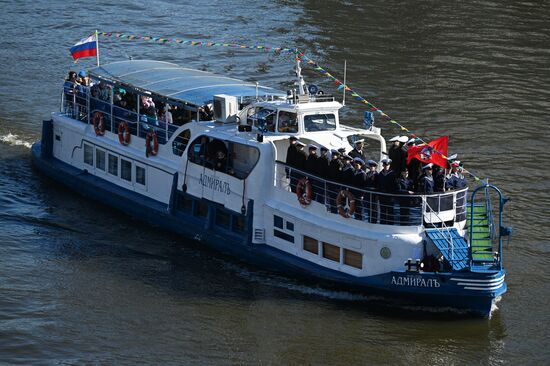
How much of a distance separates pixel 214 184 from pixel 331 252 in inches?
165

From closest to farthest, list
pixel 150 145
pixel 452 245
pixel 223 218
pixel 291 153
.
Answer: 1. pixel 452 245
2. pixel 291 153
3. pixel 223 218
4. pixel 150 145

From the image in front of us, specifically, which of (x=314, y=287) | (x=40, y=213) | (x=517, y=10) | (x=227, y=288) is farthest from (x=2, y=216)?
(x=517, y=10)

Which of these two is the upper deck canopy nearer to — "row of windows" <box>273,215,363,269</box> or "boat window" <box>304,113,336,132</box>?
"boat window" <box>304,113,336,132</box>

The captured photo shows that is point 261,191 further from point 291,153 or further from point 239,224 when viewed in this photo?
point 239,224

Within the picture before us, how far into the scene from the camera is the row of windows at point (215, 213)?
89.2ft

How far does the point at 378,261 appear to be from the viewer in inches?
956

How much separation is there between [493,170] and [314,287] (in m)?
11.2

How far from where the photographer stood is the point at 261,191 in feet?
86.2

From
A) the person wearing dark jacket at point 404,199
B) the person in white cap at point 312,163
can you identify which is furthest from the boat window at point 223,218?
the person wearing dark jacket at point 404,199

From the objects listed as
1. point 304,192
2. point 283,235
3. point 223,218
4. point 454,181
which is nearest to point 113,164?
point 223,218

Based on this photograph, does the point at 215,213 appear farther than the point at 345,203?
Yes

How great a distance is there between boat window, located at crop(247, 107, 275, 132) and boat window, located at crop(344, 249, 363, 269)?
4226 mm

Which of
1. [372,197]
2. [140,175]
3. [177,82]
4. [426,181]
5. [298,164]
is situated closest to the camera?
[426,181]

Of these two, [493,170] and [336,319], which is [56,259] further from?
[493,170]
